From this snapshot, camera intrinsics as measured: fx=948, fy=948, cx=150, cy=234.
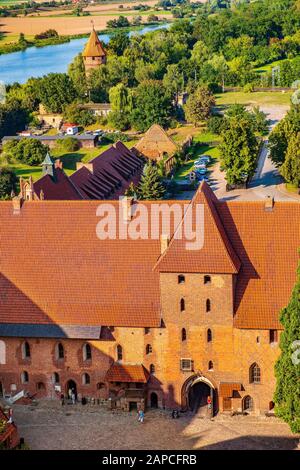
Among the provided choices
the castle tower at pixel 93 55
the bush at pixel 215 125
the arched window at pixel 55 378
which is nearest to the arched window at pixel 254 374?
the arched window at pixel 55 378

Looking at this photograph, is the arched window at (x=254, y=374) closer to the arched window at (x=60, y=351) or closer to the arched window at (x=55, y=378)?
the arched window at (x=60, y=351)

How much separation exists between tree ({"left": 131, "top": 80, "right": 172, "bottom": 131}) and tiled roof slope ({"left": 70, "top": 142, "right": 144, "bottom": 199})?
97.0ft

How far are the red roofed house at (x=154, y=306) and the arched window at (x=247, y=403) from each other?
0.07 metres

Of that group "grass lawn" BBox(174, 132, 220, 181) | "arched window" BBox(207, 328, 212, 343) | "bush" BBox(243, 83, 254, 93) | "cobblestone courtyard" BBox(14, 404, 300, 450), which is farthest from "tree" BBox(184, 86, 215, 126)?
"cobblestone courtyard" BBox(14, 404, 300, 450)

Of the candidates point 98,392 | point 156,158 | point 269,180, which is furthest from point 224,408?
point 156,158

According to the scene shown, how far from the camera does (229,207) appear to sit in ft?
174

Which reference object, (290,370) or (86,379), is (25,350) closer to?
(86,379)

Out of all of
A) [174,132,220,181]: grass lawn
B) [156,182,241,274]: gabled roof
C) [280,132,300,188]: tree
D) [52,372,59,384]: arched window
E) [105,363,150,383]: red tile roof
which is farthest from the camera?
[174,132,220,181]: grass lawn

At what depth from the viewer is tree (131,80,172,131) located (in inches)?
4995

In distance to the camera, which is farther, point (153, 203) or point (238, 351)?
point (153, 203)

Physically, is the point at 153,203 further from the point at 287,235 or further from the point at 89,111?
the point at 89,111

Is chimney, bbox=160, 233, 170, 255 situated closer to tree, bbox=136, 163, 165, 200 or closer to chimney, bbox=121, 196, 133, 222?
chimney, bbox=121, 196, 133, 222

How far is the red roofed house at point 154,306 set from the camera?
50.8 m

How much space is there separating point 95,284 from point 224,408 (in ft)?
32.3
